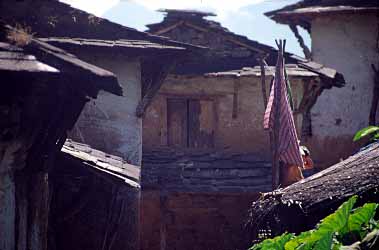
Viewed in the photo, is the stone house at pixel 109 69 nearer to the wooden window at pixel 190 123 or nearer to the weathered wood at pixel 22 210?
the weathered wood at pixel 22 210

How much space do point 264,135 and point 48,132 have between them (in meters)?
9.11

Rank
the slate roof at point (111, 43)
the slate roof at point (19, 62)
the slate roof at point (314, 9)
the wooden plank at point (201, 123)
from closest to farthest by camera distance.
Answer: the slate roof at point (19, 62), the slate roof at point (111, 43), the wooden plank at point (201, 123), the slate roof at point (314, 9)

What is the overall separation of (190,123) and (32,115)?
998 cm

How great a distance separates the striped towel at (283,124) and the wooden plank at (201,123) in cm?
542

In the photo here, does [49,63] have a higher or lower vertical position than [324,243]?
higher

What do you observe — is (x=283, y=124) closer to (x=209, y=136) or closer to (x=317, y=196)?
(x=317, y=196)

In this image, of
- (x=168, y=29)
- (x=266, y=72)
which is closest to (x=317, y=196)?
(x=266, y=72)

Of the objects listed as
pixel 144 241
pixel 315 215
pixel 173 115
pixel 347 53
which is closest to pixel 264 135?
pixel 173 115

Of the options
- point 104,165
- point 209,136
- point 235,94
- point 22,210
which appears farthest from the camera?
point 209,136

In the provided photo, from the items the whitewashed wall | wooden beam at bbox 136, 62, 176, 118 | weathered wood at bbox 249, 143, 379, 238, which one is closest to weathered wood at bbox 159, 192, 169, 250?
wooden beam at bbox 136, 62, 176, 118

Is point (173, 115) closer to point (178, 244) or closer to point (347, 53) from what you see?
point (178, 244)

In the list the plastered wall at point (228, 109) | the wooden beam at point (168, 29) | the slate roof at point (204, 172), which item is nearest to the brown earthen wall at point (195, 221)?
the slate roof at point (204, 172)

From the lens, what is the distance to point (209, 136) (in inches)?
657

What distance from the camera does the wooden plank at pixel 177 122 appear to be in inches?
659
